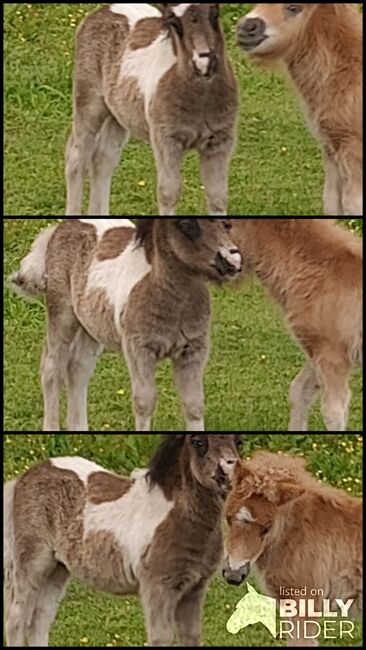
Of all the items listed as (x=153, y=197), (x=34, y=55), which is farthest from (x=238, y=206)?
(x=34, y=55)

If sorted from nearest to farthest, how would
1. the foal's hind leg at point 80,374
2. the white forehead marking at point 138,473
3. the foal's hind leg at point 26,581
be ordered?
the white forehead marking at point 138,473
the foal's hind leg at point 26,581
the foal's hind leg at point 80,374

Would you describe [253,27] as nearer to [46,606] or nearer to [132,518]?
[132,518]

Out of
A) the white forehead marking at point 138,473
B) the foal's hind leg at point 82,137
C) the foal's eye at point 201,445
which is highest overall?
the foal's hind leg at point 82,137

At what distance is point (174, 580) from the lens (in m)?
9.98

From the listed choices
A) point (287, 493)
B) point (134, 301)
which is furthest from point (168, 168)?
point (287, 493)

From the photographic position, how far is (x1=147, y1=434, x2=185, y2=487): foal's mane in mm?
10062

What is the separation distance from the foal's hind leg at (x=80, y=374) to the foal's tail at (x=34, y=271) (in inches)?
8.7

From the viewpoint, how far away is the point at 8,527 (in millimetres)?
10289

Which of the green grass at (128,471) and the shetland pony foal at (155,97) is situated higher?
the shetland pony foal at (155,97)

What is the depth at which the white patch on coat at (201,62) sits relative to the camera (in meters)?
9.92

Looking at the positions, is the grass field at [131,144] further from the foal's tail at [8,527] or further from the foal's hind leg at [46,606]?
the foal's hind leg at [46,606]

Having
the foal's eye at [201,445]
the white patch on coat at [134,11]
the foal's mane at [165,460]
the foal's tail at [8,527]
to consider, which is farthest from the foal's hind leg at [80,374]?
the white patch on coat at [134,11]

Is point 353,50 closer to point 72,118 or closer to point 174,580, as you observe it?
point 72,118

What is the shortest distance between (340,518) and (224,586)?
0.43 metres
